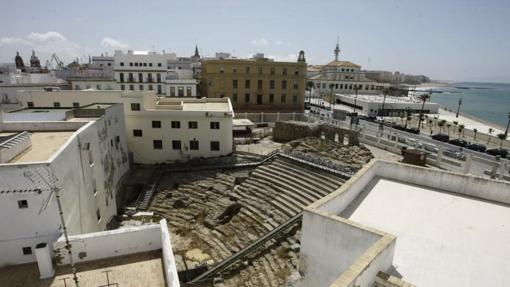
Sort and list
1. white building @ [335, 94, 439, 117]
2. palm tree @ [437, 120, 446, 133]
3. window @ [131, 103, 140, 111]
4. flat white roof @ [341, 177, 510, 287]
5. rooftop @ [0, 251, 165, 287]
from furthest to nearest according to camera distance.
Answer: white building @ [335, 94, 439, 117]
palm tree @ [437, 120, 446, 133]
window @ [131, 103, 140, 111]
rooftop @ [0, 251, 165, 287]
flat white roof @ [341, 177, 510, 287]

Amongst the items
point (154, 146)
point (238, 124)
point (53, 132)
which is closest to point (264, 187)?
point (238, 124)

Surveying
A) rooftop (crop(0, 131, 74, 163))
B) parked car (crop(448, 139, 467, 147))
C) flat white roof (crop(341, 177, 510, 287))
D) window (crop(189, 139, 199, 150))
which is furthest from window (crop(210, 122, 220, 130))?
parked car (crop(448, 139, 467, 147))

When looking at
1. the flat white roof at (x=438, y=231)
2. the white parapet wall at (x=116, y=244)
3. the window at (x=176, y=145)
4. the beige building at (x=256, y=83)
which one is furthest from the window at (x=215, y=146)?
the flat white roof at (x=438, y=231)

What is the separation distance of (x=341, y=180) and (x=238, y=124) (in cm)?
1343

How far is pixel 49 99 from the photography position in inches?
1057

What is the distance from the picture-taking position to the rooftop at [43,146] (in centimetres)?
1262

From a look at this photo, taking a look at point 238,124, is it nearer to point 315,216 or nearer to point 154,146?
point 154,146

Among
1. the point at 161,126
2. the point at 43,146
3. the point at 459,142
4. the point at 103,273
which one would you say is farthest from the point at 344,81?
the point at 103,273

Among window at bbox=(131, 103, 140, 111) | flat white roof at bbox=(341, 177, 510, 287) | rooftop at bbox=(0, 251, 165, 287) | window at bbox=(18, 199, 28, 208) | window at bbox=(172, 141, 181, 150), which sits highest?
window at bbox=(131, 103, 140, 111)

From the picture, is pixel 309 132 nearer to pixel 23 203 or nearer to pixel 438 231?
pixel 438 231

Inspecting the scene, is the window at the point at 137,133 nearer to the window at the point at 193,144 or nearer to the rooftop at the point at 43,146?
the window at the point at 193,144

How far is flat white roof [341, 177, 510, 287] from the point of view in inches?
269

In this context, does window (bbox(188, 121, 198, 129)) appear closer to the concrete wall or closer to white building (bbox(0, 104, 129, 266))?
white building (bbox(0, 104, 129, 266))

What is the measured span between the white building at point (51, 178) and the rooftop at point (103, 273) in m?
0.67
